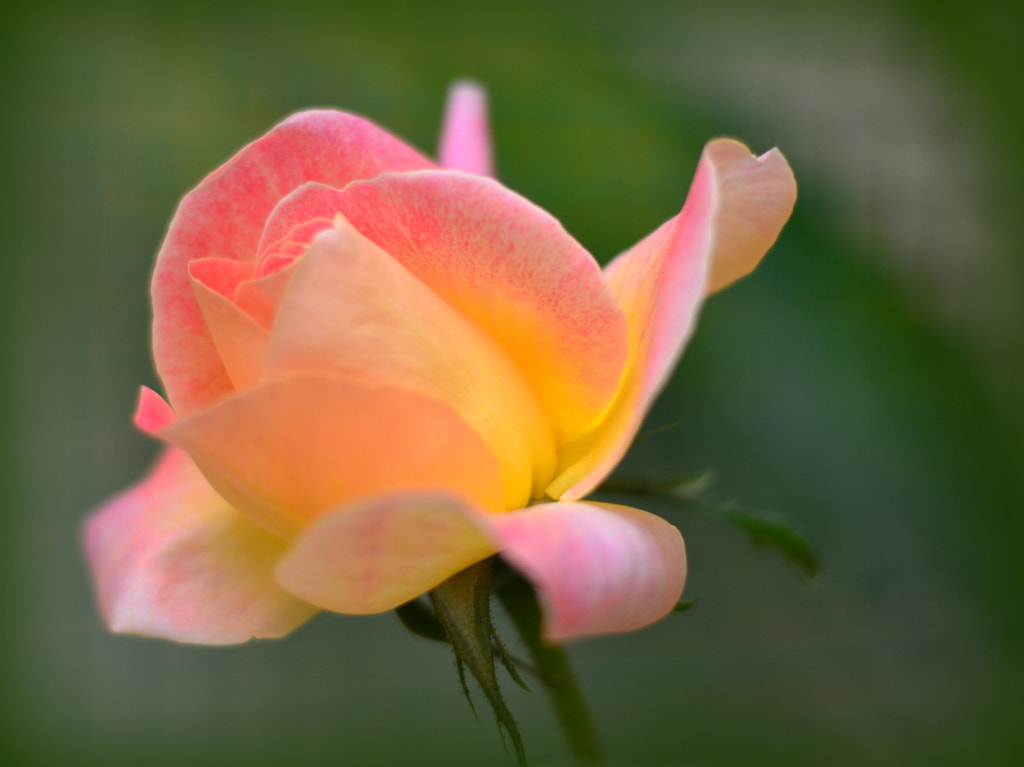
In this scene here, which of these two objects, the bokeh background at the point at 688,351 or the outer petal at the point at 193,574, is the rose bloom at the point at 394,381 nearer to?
the outer petal at the point at 193,574

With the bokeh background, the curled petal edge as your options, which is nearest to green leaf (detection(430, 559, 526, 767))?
the curled petal edge

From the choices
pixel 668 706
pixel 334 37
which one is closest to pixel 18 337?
pixel 334 37

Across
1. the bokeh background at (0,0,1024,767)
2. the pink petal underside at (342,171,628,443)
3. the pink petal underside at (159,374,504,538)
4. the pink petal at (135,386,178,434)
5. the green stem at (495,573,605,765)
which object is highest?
Answer: the pink petal underside at (342,171,628,443)

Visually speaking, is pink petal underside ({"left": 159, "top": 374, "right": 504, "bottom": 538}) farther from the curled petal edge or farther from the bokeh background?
the bokeh background

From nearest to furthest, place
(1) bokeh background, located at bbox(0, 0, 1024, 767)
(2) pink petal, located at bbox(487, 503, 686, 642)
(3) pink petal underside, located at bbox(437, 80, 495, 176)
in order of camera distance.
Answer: (2) pink petal, located at bbox(487, 503, 686, 642)
(3) pink petal underside, located at bbox(437, 80, 495, 176)
(1) bokeh background, located at bbox(0, 0, 1024, 767)

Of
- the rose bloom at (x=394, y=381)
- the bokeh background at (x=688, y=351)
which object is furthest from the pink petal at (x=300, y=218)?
the bokeh background at (x=688, y=351)

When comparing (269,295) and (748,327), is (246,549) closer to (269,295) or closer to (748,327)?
(269,295)

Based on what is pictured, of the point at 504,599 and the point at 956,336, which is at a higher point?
the point at 504,599

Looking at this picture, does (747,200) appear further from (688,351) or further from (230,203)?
(688,351)
